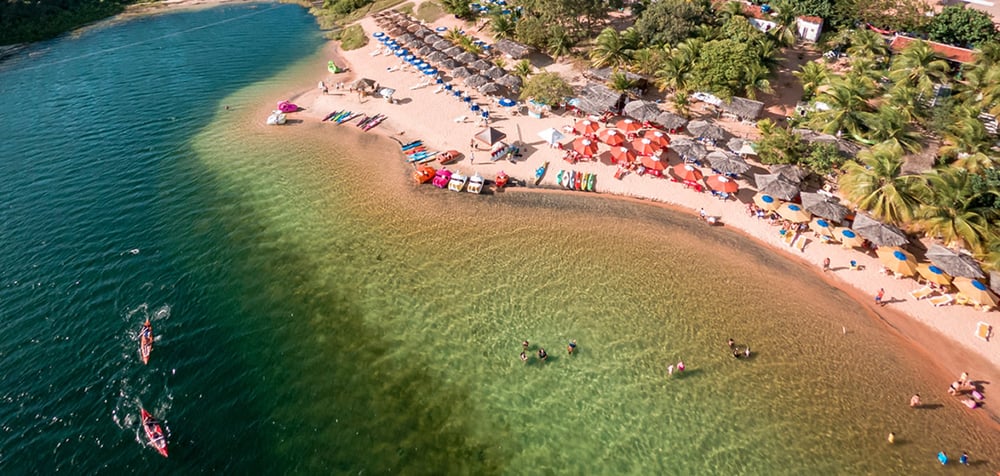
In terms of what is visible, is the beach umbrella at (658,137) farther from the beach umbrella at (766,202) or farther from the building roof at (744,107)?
the beach umbrella at (766,202)

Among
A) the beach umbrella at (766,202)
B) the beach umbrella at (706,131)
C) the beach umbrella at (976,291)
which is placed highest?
the beach umbrella at (706,131)

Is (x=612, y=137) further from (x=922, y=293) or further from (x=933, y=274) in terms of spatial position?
(x=922, y=293)

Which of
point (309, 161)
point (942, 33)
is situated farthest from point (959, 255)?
point (309, 161)

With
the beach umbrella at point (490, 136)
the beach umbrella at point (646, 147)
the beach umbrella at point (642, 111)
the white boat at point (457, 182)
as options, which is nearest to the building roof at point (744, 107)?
the beach umbrella at point (642, 111)

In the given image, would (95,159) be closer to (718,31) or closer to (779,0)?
(718,31)

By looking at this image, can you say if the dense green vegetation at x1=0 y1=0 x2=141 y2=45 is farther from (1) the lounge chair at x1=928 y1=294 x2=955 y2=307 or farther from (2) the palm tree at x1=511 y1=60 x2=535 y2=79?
(1) the lounge chair at x1=928 y1=294 x2=955 y2=307

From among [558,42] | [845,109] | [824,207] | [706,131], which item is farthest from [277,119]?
[845,109]
